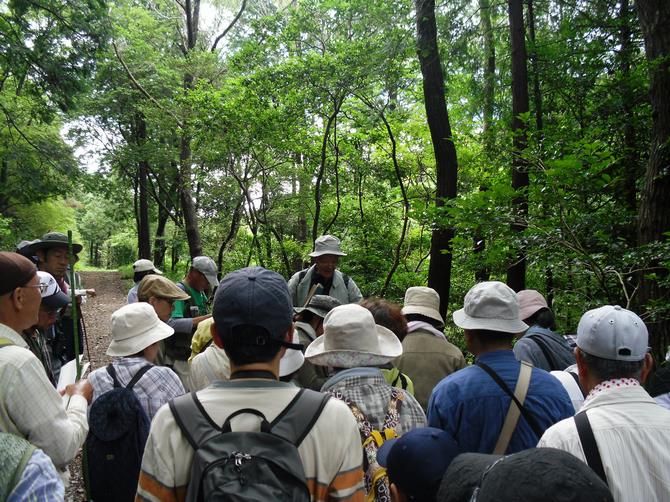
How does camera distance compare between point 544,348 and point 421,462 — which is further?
point 544,348

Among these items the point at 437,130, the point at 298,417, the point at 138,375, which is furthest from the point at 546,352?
the point at 437,130

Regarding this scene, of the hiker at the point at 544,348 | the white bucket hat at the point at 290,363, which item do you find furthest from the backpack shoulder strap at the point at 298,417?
the hiker at the point at 544,348

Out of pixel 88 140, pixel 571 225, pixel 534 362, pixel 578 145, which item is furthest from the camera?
pixel 88 140

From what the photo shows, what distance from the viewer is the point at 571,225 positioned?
5125 mm

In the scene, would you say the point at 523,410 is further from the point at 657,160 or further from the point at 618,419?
the point at 657,160

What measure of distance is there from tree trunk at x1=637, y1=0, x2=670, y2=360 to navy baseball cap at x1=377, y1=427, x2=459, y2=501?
406 cm

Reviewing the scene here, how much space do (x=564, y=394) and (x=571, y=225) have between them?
325 cm

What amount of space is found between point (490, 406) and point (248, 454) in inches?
54.0

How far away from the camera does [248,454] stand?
51.2 inches

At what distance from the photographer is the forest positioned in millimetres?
5117

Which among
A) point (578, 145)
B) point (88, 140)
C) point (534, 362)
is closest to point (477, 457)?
point (534, 362)

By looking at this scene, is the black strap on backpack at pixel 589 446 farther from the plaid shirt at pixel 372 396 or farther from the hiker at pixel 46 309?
the hiker at pixel 46 309

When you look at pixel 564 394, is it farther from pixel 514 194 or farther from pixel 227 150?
pixel 227 150

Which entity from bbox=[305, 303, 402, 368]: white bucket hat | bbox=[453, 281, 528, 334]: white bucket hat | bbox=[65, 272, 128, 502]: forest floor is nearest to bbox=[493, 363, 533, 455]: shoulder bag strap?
bbox=[453, 281, 528, 334]: white bucket hat
